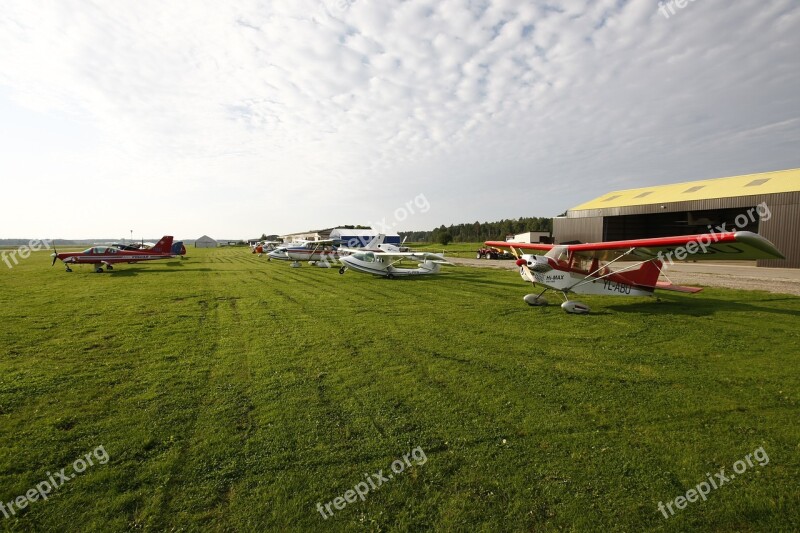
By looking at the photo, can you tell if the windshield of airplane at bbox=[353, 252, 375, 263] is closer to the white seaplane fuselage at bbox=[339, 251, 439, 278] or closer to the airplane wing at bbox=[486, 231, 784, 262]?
the white seaplane fuselage at bbox=[339, 251, 439, 278]

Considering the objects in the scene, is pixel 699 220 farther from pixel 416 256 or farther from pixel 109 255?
pixel 109 255

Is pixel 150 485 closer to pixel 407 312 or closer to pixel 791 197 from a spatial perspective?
pixel 407 312

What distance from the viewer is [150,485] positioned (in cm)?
328

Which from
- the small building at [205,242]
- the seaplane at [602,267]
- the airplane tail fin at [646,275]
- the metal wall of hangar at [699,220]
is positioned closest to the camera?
the seaplane at [602,267]

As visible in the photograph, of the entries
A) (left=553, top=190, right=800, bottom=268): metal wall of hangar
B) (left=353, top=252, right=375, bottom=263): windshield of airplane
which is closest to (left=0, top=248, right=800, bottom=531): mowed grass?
(left=353, top=252, right=375, bottom=263): windshield of airplane

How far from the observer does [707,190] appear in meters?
33.4

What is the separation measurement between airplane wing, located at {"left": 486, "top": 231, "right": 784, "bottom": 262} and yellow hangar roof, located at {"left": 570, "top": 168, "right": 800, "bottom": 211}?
27.4 meters

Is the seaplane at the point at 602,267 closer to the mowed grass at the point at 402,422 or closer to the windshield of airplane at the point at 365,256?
the mowed grass at the point at 402,422

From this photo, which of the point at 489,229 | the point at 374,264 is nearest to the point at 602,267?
the point at 374,264

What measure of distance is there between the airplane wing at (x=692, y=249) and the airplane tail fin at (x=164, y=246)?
95.1ft

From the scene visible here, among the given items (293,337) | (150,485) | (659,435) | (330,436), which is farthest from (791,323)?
(150,485)

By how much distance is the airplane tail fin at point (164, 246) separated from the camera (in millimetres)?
27562

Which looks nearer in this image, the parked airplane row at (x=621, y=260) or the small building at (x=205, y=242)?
the parked airplane row at (x=621, y=260)

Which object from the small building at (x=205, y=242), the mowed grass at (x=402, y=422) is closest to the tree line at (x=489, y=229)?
the small building at (x=205, y=242)
